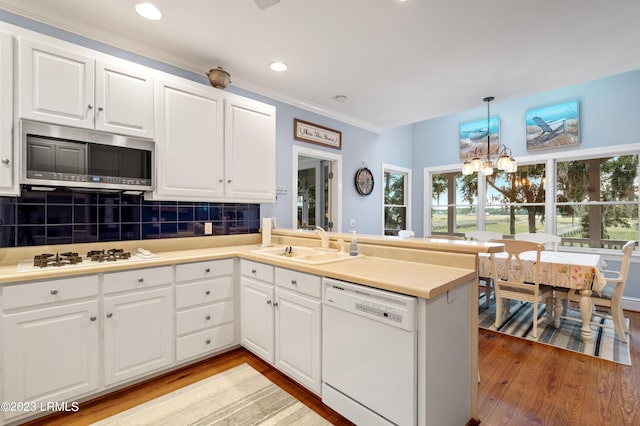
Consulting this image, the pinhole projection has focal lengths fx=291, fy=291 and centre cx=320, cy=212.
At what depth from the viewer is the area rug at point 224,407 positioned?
1748 mm

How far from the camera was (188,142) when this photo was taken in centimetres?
246

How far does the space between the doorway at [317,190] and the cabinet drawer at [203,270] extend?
1325mm

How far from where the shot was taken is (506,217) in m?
4.94

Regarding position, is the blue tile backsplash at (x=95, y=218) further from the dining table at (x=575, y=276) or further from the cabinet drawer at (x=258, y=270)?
the dining table at (x=575, y=276)

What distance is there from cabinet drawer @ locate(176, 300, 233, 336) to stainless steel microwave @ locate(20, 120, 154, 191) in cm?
103

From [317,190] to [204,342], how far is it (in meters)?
2.86


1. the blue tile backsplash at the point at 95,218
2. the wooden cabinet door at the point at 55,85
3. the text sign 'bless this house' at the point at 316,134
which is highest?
the text sign 'bless this house' at the point at 316,134

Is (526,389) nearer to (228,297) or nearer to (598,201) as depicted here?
(228,297)

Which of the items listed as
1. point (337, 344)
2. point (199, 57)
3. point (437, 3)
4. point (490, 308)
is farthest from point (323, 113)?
point (490, 308)

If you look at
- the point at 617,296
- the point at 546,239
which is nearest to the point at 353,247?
the point at 617,296

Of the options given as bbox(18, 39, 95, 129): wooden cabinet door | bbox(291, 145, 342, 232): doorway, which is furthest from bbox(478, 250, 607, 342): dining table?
bbox(18, 39, 95, 129): wooden cabinet door

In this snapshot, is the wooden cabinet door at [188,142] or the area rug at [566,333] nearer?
the wooden cabinet door at [188,142]

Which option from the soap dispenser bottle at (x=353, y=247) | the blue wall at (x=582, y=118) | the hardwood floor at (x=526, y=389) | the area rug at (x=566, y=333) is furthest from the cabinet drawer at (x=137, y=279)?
the blue wall at (x=582, y=118)

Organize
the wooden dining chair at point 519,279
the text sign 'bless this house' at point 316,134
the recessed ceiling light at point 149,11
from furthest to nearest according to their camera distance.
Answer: the text sign 'bless this house' at point 316,134 < the wooden dining chair at point 519,279 < the recessed ceiling light at point 149,11
